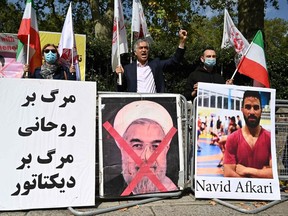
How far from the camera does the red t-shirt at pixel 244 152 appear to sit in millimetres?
4383

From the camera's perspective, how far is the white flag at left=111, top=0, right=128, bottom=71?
20.3 ft

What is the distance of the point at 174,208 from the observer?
4.01 meters

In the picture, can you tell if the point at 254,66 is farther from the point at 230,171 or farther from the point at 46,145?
the point at 46,145

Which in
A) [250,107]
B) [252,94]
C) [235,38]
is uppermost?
[235,38]

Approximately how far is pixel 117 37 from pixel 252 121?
289cm

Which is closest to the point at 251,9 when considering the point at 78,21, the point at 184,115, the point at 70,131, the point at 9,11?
the point at 184,115

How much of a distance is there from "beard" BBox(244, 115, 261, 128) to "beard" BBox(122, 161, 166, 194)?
1.29m

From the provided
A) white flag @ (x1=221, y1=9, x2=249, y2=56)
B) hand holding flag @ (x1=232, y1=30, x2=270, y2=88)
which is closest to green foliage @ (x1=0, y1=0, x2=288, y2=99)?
white flag @ (x1=221, y1=9, x2=249, y2=56)

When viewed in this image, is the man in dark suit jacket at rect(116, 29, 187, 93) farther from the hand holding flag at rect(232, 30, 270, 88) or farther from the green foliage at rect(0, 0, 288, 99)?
the green foliage at rect(0, 0, 288, 99)

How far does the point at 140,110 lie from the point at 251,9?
390 inches

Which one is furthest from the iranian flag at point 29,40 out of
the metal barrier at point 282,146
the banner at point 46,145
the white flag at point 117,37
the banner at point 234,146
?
the metal barrier at point 282,146

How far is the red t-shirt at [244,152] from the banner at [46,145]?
172 centimetres

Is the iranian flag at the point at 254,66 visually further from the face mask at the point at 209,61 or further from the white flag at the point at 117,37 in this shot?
the white flag at the point at 117,37

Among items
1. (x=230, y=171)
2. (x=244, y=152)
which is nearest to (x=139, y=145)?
(x=230, y=171)
